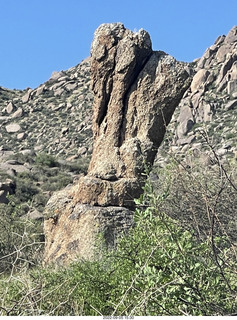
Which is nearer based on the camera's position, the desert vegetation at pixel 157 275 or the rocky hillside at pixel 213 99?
the desert vegetation at pixel 157 275

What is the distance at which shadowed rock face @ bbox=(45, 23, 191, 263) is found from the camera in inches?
464

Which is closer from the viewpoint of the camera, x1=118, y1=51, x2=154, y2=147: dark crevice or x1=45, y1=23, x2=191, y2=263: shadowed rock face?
x1=45, y1=23, x2=191, y2=263: shadowed rock face

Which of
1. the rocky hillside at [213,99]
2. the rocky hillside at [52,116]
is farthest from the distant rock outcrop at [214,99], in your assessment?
the rocky hillside at [52,116]

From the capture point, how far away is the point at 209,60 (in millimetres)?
53656

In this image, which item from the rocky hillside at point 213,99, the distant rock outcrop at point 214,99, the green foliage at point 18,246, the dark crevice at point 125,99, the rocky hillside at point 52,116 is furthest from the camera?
the rocky hillside at point 52,116

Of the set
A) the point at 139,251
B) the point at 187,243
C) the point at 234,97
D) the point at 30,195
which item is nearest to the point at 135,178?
the point at 139,251

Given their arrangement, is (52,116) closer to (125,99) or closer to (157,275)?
(125,99)

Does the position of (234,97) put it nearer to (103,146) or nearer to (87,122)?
(87,122)

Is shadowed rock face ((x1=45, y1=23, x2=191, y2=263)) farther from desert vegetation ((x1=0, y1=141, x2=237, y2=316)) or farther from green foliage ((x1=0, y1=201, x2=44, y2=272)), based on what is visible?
desert vegetation ((x1=0, y1=141, x2=237, y2=316))

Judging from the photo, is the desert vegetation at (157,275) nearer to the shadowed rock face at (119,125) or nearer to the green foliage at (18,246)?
the green foliage at (18,246)

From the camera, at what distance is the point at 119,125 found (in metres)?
12.6

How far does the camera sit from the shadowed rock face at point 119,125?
11.8m

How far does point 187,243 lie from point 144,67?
27.3 ft

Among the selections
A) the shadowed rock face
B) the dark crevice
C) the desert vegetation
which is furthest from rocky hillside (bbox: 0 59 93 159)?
the desert vegetation
